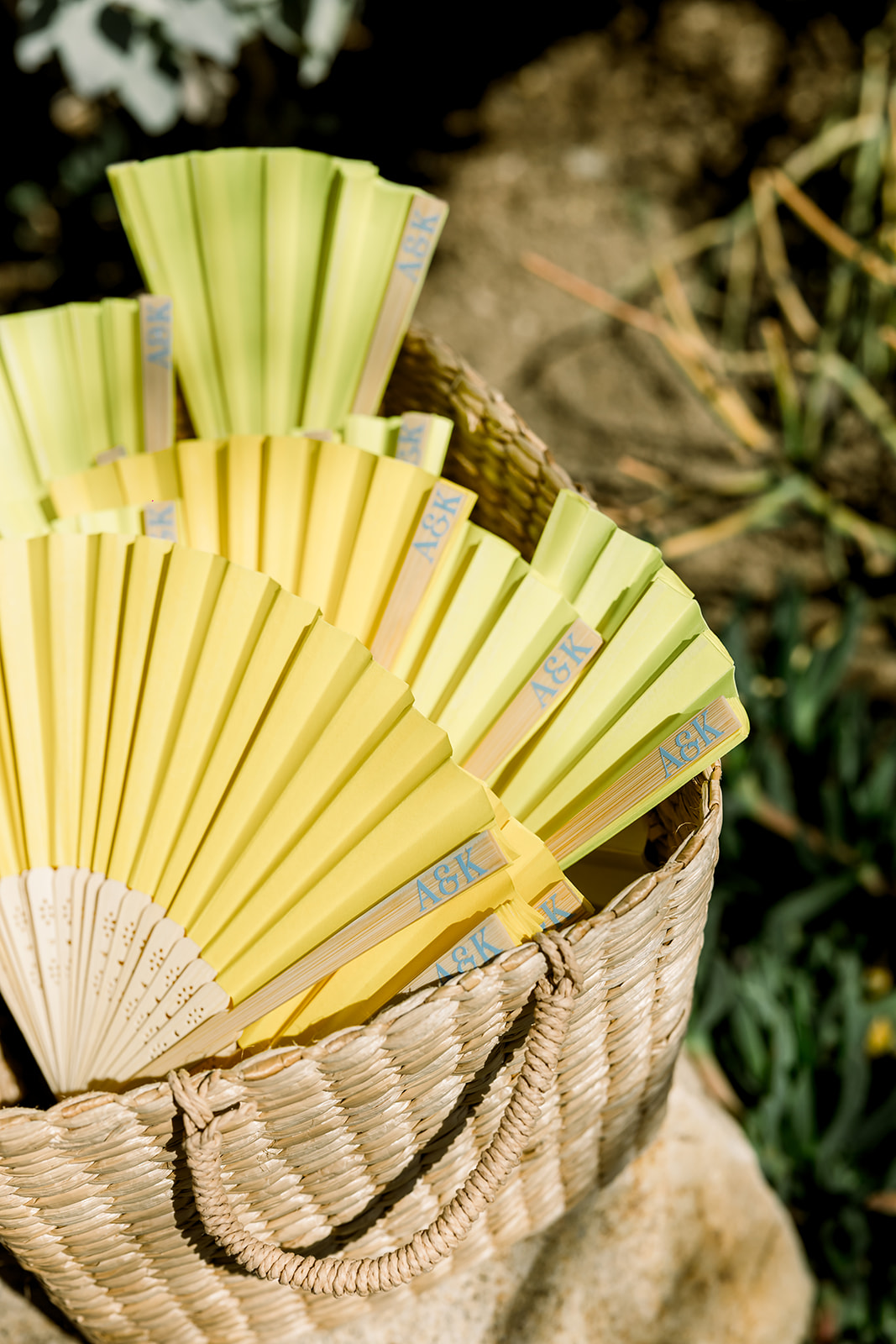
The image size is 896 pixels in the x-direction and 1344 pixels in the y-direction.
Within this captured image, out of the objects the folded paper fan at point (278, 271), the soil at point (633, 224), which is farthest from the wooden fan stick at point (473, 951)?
the soil at point (633, 224)

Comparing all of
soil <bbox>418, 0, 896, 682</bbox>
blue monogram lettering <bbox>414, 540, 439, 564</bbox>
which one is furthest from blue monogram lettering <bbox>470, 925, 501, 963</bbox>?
soil <bbox>418, 0, 896, 682</bbox>

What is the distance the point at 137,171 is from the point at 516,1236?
0.77 m

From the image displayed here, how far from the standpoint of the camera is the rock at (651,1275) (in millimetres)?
730

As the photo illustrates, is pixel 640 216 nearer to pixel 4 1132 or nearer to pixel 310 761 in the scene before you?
pixel 310 761

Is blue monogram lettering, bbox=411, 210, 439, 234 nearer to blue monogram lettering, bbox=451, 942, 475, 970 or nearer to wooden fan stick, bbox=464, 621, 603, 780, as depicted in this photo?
wooden fan stick, bbox=464, 621, 603, 780

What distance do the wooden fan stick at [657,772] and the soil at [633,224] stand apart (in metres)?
1.07

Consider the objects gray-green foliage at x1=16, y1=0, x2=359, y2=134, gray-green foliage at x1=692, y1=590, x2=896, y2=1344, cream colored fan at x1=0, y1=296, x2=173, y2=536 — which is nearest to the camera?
cream colored fan at x1=0, y1=296, x2=173, y2=536

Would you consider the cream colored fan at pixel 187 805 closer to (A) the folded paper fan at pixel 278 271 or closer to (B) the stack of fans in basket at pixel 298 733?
(B) the stack of fans in basket at pixel 298 733

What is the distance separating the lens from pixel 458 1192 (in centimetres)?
49

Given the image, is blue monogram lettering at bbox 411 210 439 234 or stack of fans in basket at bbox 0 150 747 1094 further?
blue monogram lettering at bbox 411 210 439 234

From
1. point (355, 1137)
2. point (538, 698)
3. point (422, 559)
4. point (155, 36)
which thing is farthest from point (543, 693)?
point (155, 36)

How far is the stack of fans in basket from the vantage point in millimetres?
504

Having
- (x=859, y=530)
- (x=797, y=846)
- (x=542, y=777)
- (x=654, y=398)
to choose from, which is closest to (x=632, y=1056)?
(x=542, y=777)

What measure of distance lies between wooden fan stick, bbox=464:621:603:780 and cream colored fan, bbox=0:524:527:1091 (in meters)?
0.09
